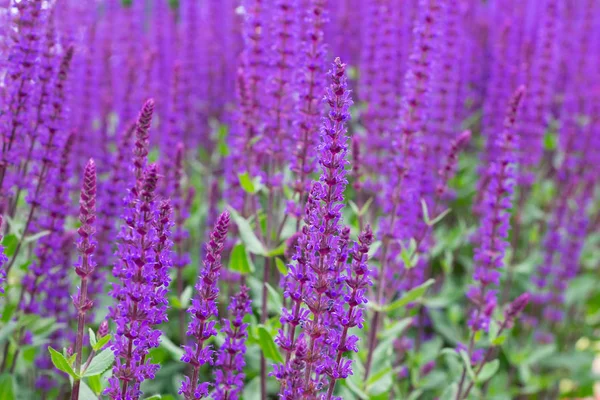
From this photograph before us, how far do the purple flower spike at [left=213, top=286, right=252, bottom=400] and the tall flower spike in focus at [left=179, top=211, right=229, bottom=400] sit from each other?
0.19m

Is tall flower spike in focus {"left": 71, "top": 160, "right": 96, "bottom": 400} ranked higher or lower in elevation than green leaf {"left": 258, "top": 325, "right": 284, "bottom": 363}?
higher

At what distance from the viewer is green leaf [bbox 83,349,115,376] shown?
3396mm

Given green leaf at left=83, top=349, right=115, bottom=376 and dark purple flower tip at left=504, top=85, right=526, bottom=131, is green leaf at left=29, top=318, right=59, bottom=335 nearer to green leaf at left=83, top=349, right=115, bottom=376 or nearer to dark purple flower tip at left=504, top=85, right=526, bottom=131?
green leaf at left=83, top=349, right=115, bottom=376

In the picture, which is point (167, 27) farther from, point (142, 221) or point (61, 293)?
point (142, 221)

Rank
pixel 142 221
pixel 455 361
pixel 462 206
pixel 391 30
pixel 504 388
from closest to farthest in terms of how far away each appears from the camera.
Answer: pixel 142 221, pixel 455 361, pixel 391 30, pixel 504 388, pixel 462 206

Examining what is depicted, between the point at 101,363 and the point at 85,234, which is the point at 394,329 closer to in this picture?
the point at 101,363

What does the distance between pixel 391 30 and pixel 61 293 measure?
366 cm

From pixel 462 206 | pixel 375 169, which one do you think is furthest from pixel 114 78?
pixel 462 206

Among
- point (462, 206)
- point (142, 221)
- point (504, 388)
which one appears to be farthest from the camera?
point (462, 206)

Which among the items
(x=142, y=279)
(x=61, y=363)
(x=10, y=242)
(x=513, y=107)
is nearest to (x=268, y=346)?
(x=61, y=363)

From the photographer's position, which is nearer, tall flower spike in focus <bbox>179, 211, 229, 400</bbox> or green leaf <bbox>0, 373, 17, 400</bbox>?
tall flower spike in focus <bbox>179, 211, 229, 400</bbox>

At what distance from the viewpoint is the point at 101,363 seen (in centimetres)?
347

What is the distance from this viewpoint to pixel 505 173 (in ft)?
16.0

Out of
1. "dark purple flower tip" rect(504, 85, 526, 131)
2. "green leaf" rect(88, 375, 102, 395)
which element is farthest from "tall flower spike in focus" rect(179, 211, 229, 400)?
"dark purple flower tip" rect(504, 85, 526, 131)
